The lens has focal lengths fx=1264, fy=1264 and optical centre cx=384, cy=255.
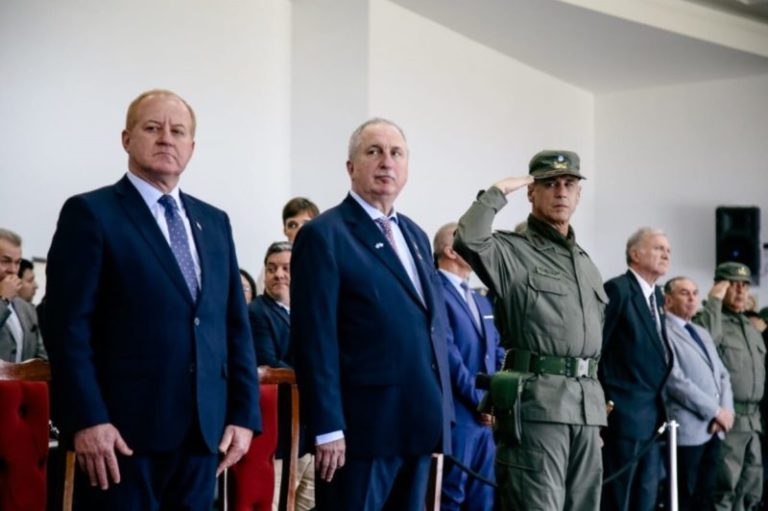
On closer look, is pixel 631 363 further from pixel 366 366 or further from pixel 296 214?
pixel 366 366

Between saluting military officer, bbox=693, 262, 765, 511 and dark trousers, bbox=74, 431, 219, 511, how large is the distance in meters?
4.64

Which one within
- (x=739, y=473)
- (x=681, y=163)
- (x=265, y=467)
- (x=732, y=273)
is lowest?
(x=739, y=473)

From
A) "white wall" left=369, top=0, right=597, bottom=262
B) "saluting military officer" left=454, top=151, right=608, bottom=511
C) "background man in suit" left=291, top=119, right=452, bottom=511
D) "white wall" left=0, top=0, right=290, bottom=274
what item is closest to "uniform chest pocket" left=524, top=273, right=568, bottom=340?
"saluting military officer" left=454, top=151, right=608, bottom=511

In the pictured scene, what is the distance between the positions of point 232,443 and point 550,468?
4.09 ft

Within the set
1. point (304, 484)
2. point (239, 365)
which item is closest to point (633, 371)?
point (304, 484)

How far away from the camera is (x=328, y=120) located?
8586mm

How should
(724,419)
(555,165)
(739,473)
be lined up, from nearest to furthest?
1. (555,165)
2. (724,419)
3. (739,473)

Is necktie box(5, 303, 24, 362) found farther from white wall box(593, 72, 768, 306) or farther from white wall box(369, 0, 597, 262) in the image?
white wall box(593, 72, 768, 306)

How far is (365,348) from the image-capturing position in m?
3.18

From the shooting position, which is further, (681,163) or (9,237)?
(681,163)

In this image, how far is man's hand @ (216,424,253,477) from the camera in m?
2.84

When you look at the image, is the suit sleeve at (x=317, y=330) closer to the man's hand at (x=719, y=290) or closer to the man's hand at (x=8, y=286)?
the man's hand at (x=8, y=286)

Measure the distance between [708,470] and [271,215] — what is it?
3.29m

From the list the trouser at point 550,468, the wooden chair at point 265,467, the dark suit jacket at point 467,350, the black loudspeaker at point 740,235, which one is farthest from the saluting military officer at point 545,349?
the black loudspeaker at point 740,235
